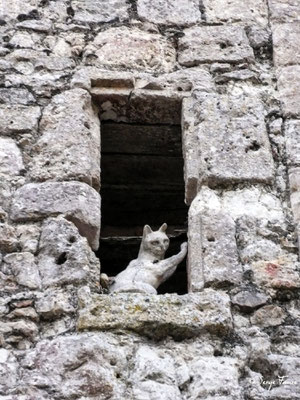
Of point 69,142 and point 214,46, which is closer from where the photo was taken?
point 69,142

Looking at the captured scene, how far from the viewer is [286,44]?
4785 mm

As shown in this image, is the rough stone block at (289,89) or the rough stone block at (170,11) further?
the rough stone block at (170,11)

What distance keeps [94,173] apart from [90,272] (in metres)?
0.60

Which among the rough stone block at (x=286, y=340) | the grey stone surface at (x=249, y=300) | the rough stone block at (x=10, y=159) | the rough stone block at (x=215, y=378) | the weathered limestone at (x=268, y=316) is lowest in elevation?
the rough stone block at (x=215, y=378)

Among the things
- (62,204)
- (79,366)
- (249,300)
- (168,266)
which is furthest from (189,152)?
(79,366)

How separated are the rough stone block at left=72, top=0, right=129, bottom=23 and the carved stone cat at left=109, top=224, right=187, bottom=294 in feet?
4.15

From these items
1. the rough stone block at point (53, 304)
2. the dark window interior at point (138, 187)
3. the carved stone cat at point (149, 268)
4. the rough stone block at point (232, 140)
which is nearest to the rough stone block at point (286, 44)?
the rough stone block at point (232, 140)

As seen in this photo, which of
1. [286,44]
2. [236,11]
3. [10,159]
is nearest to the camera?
[10,159]

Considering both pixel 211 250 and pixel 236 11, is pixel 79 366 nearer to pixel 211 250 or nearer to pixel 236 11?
pixel 211 250

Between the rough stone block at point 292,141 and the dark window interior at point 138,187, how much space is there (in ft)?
1.87

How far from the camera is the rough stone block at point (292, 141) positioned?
4.19 m

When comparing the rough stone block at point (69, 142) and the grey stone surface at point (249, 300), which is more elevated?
the rough stone block at point (69, 142)

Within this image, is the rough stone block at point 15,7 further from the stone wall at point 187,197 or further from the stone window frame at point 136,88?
the stone window frame at point 136,88

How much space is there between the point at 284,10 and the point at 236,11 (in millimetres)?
261
